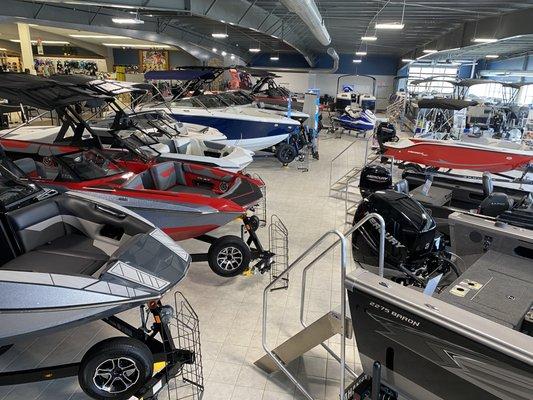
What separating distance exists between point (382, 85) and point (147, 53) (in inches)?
653

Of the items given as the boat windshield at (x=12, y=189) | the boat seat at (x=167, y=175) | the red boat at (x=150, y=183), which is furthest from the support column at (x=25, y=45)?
the boat windshield at (x=12, y=189)

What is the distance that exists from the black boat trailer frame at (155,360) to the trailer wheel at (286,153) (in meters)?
6.93

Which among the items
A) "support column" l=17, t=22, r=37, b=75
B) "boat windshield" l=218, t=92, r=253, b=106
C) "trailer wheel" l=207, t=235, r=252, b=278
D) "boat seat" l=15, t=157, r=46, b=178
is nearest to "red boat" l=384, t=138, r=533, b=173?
"trailer wheel" l=207, t=235, r=252, b=278

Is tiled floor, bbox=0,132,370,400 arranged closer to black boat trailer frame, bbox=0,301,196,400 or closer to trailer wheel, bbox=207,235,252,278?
trailer wheel, bbox=207,235,252,278

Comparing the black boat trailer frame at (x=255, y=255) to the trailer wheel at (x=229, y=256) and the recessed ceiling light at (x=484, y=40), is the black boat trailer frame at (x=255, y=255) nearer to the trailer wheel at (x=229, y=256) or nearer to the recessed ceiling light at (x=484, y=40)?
the trailer wheel at (x=229, y=256)

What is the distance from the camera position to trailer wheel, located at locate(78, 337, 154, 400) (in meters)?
2.30

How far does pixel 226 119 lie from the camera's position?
855 centimetres

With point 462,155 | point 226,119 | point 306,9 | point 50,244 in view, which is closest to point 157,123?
point 226,119

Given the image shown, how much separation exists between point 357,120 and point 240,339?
11552mm

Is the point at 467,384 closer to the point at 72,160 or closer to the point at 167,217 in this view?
the point at 167,217

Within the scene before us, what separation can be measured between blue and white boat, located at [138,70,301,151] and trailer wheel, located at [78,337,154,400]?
247 inches

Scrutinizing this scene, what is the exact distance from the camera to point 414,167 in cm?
787

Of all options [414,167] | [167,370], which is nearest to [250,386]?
[167,370]

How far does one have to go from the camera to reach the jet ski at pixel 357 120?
44.3 ft
